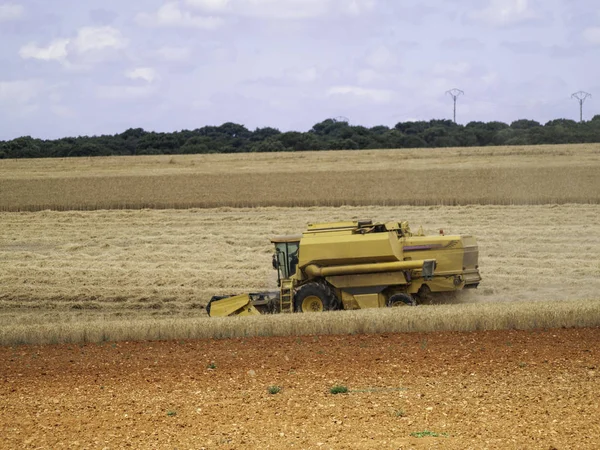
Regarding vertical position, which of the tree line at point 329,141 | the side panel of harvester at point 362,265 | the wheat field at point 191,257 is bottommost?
the wheat field at point 191,257

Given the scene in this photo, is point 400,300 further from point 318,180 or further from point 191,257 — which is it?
point 318,180

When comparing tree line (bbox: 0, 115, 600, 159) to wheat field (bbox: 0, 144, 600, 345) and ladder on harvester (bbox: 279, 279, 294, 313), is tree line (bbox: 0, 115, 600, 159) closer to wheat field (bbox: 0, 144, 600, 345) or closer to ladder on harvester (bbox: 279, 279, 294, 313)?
wheat field (bbox: 0, 144, 600, 345)

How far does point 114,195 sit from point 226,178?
6937 millimetres

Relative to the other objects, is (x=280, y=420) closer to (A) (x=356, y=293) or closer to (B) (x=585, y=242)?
(A) (x=356, y=293)

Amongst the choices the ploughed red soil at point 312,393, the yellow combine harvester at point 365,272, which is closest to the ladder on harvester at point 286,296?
the yellow combine harvester at point 365,272

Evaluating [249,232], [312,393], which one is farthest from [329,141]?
[312,393]

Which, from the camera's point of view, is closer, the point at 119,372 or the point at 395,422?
the point at 395,422

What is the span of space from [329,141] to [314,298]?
56.3 meters

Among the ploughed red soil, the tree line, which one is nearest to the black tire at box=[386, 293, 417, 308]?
the ploughed red soil

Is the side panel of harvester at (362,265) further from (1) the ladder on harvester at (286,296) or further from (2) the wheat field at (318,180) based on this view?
(2) the wheat field at (318,180)

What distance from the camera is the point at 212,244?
2916 cm

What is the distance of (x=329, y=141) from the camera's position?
74562 millimetres

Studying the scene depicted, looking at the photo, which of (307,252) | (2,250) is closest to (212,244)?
(2,250)

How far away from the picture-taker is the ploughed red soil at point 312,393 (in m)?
9.43
